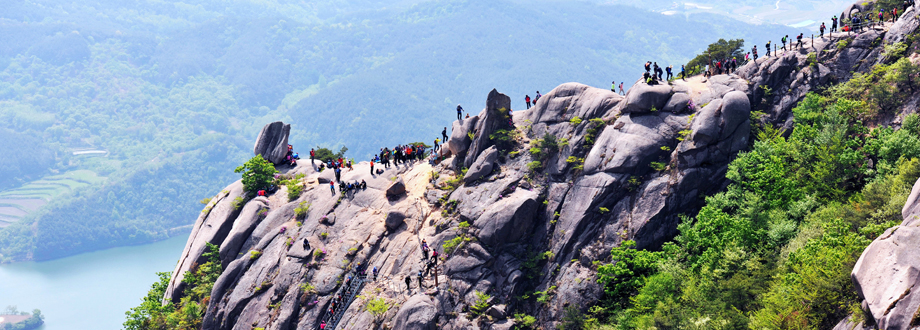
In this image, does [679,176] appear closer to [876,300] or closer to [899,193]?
[899,193]

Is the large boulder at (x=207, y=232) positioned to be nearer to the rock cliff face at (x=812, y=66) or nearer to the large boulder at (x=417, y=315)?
the large boulder at (x=417, y=315)

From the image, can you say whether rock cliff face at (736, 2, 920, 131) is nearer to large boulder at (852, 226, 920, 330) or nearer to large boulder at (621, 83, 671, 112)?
large boulder at (621, 83, 671, 112)

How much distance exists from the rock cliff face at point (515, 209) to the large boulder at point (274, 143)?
938cm

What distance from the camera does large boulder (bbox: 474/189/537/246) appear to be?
5056 centimetres

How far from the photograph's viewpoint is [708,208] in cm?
4606

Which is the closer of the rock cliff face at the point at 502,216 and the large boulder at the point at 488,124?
the rock cliff face at the point at 502,216

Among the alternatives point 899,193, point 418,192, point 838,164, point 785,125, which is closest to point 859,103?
point 785,125

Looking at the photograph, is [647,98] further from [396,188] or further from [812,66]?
[396,188]

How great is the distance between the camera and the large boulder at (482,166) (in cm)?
5550

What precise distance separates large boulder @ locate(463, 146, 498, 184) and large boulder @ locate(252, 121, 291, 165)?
24.9m

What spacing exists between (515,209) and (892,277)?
92.1ft

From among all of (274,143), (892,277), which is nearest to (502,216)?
(892,277)

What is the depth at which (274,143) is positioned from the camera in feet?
233

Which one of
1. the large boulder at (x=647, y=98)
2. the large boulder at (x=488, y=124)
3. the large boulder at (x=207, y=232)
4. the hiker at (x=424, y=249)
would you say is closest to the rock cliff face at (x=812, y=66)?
the large boulder at (x=647, y=98)
